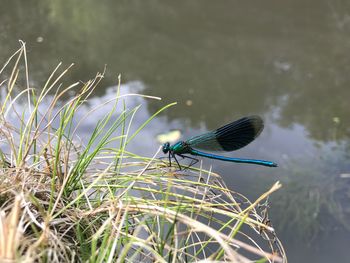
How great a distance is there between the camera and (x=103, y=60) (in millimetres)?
4602

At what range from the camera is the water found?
2.97m

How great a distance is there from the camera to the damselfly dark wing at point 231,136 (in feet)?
4.73

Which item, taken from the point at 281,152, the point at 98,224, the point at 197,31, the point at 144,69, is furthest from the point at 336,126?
the point at 98,224

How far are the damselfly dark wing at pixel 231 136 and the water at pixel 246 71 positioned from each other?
1440 mm

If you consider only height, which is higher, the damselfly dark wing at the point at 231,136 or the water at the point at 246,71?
the water at the point at 246,71

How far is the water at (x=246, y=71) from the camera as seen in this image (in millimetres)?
2973

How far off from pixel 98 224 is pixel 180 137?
239 cm

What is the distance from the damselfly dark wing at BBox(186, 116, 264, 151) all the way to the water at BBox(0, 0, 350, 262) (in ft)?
4.72

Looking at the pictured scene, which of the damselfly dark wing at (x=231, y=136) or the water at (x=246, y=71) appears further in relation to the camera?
the water at (x=246, y=71)

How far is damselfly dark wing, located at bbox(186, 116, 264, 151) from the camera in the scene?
1441mm

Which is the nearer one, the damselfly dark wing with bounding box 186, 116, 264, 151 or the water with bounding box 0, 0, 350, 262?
the damselfly dark wing with bounding box 186, 116, 264, 151

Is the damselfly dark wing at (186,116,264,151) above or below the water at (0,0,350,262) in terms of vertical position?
below

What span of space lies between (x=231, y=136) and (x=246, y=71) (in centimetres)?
323

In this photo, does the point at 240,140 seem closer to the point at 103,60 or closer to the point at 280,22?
the point at 103,60
